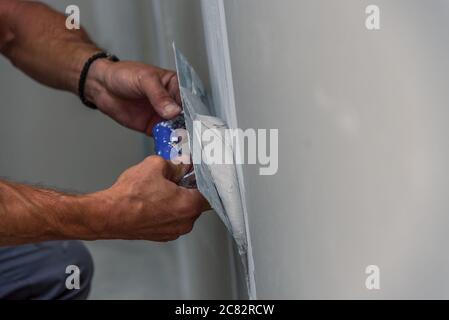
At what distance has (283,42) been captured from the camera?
0.45 m

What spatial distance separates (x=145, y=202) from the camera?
0.64m

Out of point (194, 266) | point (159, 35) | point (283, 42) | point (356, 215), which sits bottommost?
point (194, 266)

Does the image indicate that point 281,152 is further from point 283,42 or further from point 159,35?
point 159,35

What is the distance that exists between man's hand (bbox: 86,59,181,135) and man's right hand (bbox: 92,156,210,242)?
0.41 feet

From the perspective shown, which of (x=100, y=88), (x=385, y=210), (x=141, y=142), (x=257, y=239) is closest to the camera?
(x=385, y=210)

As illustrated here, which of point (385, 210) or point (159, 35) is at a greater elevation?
point (159, 35)

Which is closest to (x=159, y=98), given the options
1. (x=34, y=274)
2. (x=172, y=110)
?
(x=172, y=110)

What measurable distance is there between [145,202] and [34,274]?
37 centimetres

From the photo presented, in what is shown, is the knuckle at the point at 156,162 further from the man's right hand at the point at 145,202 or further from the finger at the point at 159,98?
the finger at the point at 159,98

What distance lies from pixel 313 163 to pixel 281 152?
0.14 ft

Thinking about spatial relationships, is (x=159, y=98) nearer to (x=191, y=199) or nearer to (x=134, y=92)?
(x=134, y=92)

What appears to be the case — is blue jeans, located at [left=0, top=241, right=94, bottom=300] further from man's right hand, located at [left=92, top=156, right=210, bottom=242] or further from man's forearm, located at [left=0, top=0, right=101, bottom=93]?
man's right hand, located at [left=92, top=156, right=210, bottom=242]

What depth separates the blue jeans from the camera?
3.07 feet

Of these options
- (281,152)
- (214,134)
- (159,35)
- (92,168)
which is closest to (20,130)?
(92,168)
